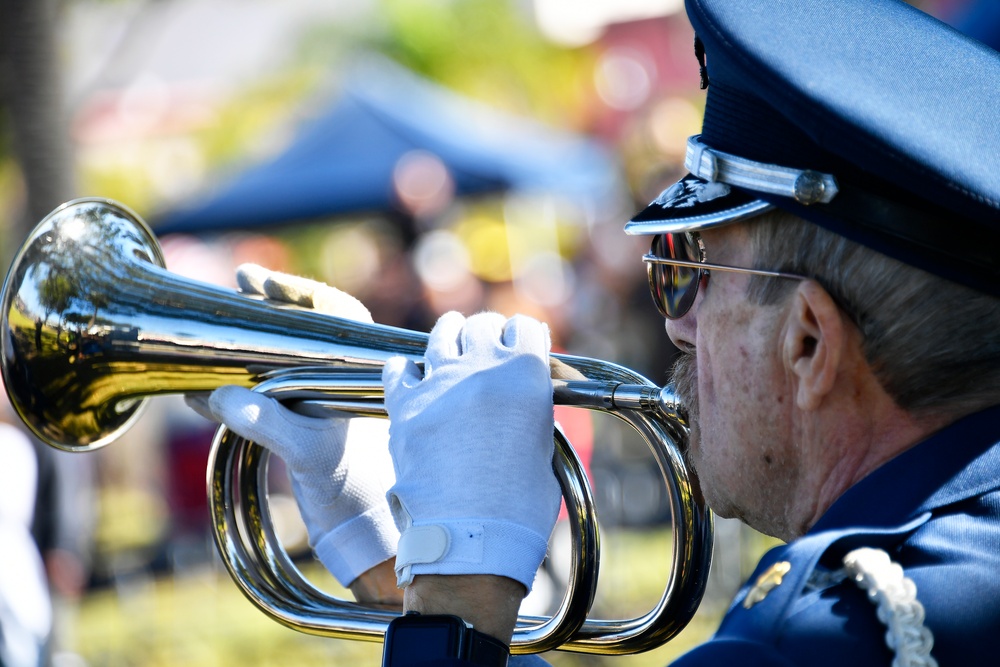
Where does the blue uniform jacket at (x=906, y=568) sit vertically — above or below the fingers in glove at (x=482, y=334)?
below

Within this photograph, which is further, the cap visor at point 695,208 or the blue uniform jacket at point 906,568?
the cap visor at point 695,208

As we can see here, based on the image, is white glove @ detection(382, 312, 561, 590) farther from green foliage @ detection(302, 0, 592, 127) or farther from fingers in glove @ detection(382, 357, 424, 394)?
green foliage @ detection(302, 0, 592, 127)

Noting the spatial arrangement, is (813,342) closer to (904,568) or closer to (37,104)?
(904,568)

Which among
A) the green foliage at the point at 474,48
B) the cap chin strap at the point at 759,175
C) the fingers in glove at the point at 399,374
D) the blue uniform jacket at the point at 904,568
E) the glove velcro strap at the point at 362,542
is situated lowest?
the glove velcro strap at the point at 362,542

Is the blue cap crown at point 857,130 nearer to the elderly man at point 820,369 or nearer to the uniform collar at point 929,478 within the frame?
the elderly man at point 820,369

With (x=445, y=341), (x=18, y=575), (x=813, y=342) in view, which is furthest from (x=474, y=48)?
(x=813, y=342)

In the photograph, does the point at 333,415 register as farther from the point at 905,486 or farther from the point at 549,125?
the point at 549,125

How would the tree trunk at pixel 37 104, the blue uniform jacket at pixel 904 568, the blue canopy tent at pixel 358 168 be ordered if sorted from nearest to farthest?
the blue uniform jacket at pixel 904 568, the tree trunk at pixel 37 104, the blue canopy tent at pixel 358 168

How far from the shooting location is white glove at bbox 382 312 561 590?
174 cm

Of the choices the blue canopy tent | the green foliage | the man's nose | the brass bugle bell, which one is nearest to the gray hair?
the man's nose

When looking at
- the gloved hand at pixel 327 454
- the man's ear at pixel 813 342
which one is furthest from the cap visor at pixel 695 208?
the gloved hand at pixel 327 454

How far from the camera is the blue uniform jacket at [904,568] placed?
48.5 inches

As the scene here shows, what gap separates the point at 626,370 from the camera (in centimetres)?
195

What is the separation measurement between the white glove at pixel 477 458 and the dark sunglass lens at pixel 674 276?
0.78ft
